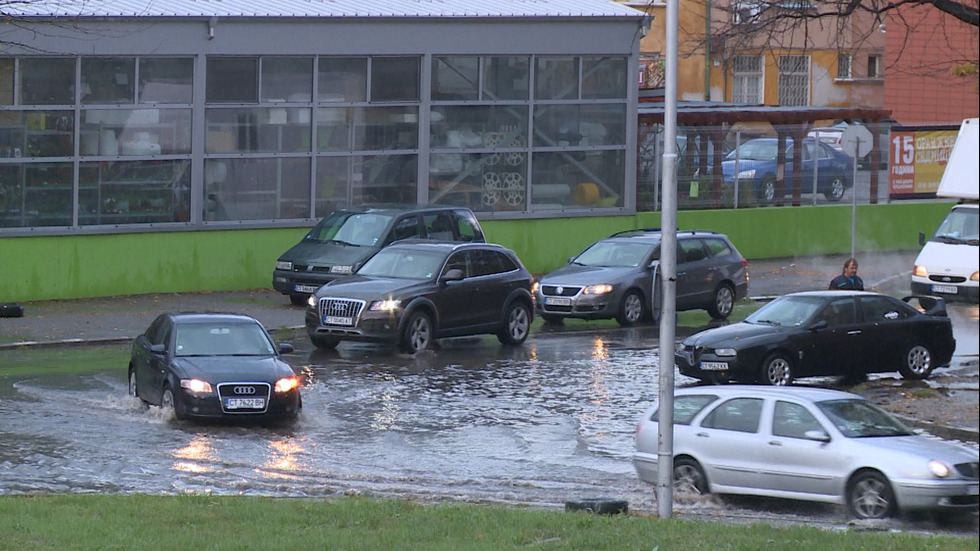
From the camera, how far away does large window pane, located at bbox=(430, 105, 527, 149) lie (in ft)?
108

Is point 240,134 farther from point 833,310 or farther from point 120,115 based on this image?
point 833,310

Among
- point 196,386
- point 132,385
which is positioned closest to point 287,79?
point 132,385

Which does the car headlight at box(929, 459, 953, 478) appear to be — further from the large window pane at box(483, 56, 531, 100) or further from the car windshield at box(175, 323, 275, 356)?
the large window pane at box(483, 56, 531, 100)

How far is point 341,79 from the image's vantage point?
104ft

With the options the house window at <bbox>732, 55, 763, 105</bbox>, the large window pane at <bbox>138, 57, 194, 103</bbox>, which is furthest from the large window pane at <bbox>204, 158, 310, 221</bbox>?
the house window at <bbox>732, 55, 763, 105</bbox>

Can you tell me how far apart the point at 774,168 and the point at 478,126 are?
9014 millimetres

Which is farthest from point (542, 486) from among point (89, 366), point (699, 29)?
point (699, 29)

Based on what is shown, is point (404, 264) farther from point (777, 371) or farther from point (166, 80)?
point (166, 80)

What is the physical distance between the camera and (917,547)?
1055 centimetres

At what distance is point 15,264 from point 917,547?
2092 centimetres

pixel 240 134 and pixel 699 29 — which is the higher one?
pixel 699 29

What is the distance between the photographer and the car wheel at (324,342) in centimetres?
2305

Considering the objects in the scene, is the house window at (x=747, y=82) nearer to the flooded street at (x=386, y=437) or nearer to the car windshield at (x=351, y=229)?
the car windshield at (x=351, y=229)

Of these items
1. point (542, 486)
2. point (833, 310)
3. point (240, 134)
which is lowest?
point (542, 486)
